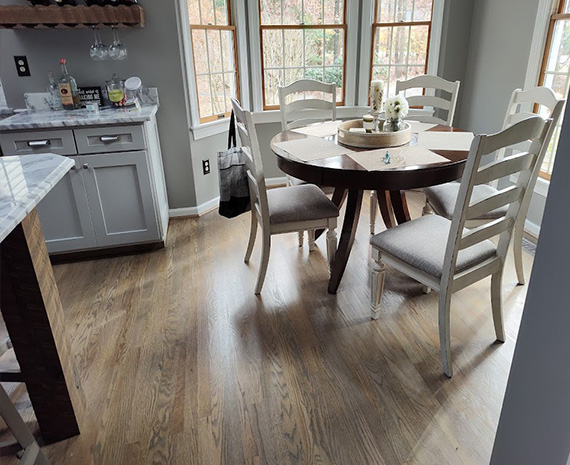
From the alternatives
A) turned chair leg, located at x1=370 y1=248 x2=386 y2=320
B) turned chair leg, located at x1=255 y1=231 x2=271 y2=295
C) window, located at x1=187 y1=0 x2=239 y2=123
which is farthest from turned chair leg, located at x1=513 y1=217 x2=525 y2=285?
window, located at x1=187 y1=0 x2=239 y2=123

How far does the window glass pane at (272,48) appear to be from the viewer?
3.61m

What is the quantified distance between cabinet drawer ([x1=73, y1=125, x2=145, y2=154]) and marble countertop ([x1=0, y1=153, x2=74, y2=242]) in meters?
1.23

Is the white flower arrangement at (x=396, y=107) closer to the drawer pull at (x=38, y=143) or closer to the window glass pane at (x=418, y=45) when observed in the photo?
the window glass pane at (x=418, y=45)

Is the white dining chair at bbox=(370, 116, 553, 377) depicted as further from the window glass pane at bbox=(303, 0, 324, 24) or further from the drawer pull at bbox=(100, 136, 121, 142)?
the window glass pane at bbox=(303, 0, 324, 24)

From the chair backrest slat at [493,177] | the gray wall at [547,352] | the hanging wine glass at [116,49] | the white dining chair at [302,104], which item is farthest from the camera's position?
the white dining chair at [302,104]

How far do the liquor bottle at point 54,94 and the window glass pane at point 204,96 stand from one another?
A: 3.23ft

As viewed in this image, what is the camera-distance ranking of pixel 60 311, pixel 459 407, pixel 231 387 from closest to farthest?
pixel 60 311 < pixel 459 407 < pixel 231 387

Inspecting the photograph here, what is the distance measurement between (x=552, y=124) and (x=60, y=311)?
197 cm

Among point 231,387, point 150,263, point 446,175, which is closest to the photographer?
point 231,387

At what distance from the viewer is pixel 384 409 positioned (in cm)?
164

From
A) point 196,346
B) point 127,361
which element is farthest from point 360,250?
point 127,361

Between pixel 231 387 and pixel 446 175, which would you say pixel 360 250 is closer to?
pixel 446 175

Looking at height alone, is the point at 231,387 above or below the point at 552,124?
below

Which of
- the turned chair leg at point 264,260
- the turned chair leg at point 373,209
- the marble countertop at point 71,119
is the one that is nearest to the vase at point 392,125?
A: the turned chair leg at point 373,209
